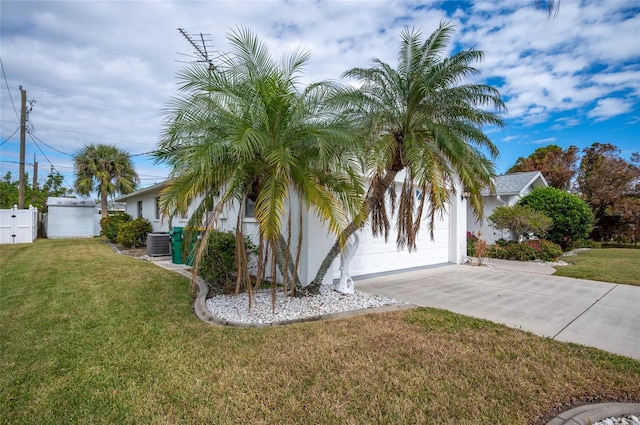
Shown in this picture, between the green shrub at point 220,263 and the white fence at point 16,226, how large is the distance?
677 inches

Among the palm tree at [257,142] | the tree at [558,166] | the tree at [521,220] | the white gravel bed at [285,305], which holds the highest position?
the tree at [558,166]

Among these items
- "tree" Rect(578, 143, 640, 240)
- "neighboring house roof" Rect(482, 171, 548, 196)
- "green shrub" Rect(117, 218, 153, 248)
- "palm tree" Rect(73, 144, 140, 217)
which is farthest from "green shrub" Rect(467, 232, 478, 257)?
"palm tree" Rect(73, 144, 140, 217)

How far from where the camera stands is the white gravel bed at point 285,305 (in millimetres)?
5391

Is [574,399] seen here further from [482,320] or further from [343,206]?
[343,206]

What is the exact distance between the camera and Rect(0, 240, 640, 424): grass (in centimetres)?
287

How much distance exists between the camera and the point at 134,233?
50.9ft

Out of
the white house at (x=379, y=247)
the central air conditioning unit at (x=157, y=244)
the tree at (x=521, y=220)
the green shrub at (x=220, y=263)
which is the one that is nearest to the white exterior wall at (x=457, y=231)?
the white house at (x=379, y=247)

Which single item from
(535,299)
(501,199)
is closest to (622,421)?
(535,299)

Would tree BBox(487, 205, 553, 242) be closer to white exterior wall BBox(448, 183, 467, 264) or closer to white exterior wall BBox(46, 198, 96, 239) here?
white exterior wall BBox(448, 183, 467, 264)

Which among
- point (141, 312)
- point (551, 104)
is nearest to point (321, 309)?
point (141, 312)

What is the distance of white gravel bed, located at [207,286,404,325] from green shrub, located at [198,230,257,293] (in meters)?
0.43

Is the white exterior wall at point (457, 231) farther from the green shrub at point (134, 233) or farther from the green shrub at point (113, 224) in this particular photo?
the green shrub at point (113, 224)

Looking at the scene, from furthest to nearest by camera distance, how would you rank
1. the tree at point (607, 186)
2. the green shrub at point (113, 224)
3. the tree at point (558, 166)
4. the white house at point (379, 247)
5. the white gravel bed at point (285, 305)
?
the tree at point (558, 166) → the tree at point (607, 186) → the green shrub at point (113, 224) → the white house at point (379, 247) → the white gravel bed at point (285, 305)

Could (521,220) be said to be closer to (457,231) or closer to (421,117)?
(457,231)
